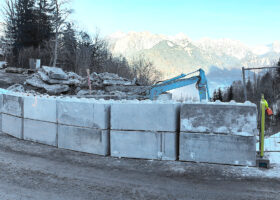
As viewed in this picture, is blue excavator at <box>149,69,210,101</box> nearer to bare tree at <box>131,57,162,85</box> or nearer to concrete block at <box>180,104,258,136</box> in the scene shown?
concrete block at <box>180,104,258,136</box>

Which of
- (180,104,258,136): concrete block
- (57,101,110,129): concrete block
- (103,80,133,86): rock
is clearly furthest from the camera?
(103,80,133,86): rock

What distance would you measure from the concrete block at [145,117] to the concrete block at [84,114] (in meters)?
0.19

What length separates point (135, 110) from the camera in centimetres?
559

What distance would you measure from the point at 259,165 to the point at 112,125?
9.69 ft

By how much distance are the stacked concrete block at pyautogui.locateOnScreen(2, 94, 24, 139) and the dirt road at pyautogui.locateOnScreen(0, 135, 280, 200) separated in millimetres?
1612

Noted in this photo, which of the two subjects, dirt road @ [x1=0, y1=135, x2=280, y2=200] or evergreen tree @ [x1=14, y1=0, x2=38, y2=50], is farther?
evergreen tree @ [x1=14, y1=0, x2=38, y2=50]

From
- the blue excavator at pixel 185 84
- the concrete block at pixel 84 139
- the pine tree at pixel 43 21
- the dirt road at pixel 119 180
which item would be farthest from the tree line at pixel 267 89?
the pine tree at pixel 43 21

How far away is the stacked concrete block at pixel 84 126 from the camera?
5770 mm

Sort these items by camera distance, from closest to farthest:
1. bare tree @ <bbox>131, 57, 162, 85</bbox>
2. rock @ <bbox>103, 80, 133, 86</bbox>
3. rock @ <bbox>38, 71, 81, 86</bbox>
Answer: rock @ <bbox>38, 71, 81, 86</bbox> < rock @ <bbox>103, 80, 133, 86</bbox> < bare tree @ <bbox>131, 57, 162, 85</bbox>

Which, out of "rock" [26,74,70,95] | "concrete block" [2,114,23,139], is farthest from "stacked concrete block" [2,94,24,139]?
"rock" [26,74,70,95]

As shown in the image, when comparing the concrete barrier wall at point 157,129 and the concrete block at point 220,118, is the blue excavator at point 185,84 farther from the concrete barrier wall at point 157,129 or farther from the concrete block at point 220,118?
the concrete block at point 220,118

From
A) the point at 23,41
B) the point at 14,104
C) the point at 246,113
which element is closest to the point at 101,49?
the point at 23,41

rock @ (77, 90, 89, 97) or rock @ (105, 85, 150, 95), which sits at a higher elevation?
rock @ (105, 85, 150, 95)

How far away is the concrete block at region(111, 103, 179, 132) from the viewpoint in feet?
17.7
